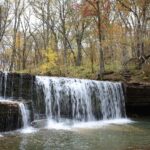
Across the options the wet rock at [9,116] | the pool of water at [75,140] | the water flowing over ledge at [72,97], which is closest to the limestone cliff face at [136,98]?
the water flowing over ledge at [72,97]

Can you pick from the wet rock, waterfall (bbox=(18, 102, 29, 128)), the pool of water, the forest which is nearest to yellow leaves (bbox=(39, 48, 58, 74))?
the forest

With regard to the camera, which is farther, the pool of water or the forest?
the forest

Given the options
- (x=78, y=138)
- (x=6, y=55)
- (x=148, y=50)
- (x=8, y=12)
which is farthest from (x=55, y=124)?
(x=6, y=55)

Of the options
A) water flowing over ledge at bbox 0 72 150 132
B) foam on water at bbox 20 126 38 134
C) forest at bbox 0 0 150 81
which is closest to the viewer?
foam on water at bbox 20 126 38 134

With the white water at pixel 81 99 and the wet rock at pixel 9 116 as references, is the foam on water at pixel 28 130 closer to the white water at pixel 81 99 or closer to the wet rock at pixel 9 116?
the wet rock at pixel 9 116

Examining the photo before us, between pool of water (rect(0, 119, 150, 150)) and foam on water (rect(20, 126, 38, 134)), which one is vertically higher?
foam on water (rect(20, 126, 38, 134))

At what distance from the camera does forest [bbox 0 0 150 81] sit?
26312 millimetres

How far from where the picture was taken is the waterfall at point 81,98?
19.0m

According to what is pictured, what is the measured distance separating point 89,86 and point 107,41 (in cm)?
704

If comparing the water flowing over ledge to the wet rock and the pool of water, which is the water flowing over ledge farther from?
the pool of water

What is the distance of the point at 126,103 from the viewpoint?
22141 mm

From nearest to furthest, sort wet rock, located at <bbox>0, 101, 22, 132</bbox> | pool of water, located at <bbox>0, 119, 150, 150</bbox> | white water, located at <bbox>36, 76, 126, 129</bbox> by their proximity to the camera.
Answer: pool of water, located at <bbox>0, 119, 150, 150</bbox> < wet rock, located at <bbox>0, 101, 22, 132</bbox> < white water, located at <bbox>36, 76, 126, 129</bbox>

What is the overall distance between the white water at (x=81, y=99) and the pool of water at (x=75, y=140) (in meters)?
2.82

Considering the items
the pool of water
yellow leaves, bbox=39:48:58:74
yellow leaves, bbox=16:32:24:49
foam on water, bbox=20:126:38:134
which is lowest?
the pool of water
